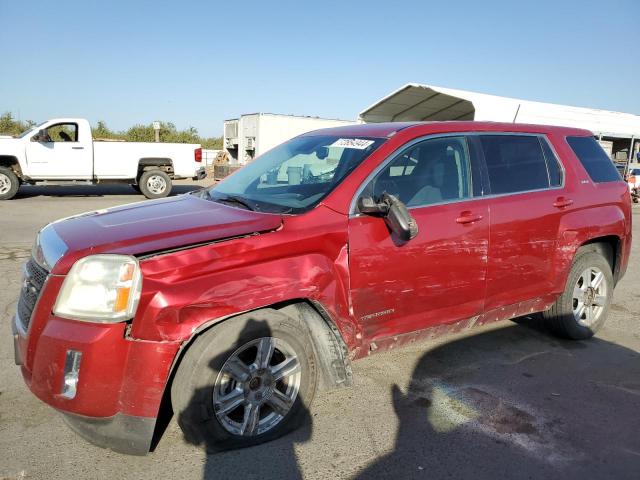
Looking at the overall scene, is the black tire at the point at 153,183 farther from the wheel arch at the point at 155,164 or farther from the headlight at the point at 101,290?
the headlight at the point at 101,290

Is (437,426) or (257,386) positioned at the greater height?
(257,386)

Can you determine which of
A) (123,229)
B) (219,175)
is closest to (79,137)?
(219,175)

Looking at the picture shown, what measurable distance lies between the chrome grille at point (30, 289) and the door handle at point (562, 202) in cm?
358

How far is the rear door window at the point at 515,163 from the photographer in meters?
3.72

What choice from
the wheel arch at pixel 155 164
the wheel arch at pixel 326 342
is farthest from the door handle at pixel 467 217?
the wheel arch at pixel 155 164

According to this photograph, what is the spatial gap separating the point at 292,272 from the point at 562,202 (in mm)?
2513

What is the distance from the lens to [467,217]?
3.42 meters

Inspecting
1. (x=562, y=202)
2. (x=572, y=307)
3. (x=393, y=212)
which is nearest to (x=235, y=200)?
(x=393, y=212)

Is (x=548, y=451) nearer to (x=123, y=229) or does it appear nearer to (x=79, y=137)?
(x=123, y=229)

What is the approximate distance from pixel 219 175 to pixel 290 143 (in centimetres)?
874

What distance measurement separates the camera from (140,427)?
2404mm

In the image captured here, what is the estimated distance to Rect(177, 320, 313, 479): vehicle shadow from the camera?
99.7 inches

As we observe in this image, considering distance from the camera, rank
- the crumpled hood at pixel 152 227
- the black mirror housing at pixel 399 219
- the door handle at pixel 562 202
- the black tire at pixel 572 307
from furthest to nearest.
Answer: the black tire at pixel 572 307, the door handle at pixel 562 202, the black mirror housing at pixel 399 219, the crumpled hood at pixel 152 227

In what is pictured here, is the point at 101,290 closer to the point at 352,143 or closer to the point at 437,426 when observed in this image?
the point at 352,143
